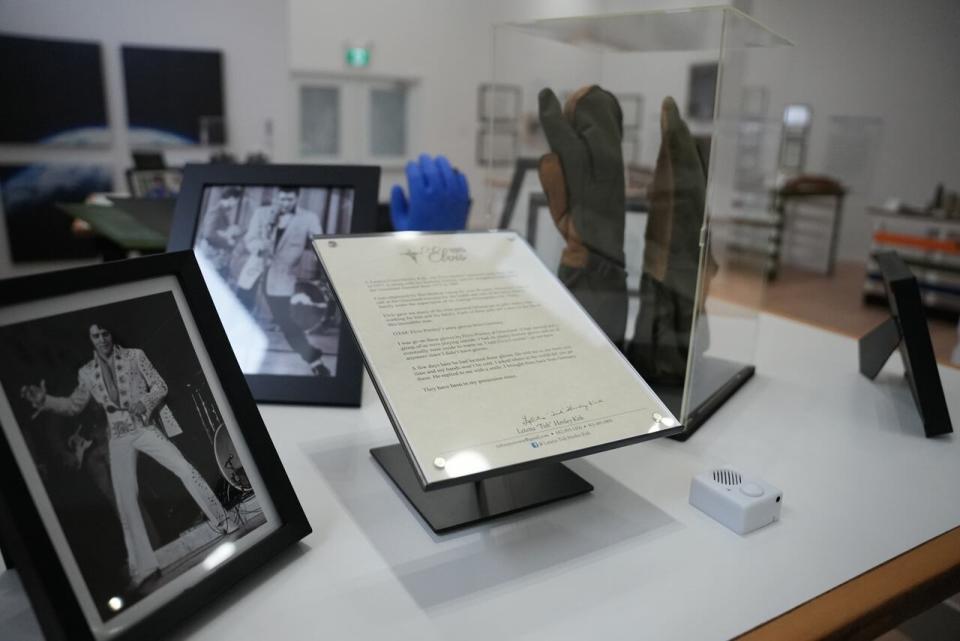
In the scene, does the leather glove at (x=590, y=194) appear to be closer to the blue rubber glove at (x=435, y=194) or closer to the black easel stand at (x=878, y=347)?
the blue rubber glove at (x=435, y=194)

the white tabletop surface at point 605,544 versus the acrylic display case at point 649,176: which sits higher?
the acrylic display case at point 649,176

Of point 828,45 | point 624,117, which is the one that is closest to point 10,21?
point 624,117

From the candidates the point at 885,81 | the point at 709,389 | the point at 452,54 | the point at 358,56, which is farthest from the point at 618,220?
the point at 885,81

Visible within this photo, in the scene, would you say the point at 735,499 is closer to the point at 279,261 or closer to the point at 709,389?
the point at 709,389

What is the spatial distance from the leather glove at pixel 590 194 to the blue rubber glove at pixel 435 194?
0.16 meters

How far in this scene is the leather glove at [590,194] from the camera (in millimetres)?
1066

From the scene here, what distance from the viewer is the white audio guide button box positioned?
715 mm

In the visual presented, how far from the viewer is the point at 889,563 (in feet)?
2.23

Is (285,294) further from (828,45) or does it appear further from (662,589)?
(828,45)

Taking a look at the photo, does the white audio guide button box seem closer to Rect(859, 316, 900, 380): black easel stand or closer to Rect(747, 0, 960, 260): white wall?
Rect(859, 316, 900, 380): black easel stand

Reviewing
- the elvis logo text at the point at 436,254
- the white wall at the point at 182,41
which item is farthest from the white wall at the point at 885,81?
the elvis logo text at the point at 436,254
